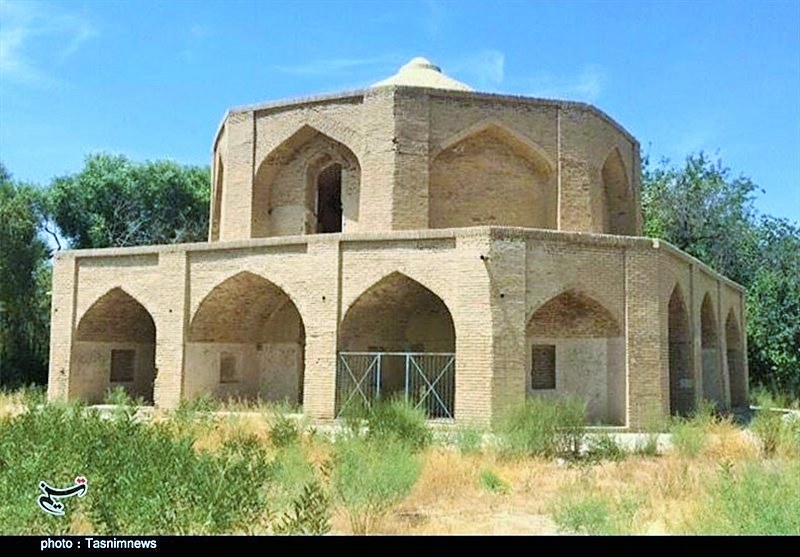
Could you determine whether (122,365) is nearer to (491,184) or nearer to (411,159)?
(411,159)

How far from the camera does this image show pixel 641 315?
55.0 ft

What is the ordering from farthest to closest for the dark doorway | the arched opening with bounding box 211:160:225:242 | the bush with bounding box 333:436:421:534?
the dark doorway < the arched opening with bounding box 211:160:225:242 < the bush with bounding box 333:436:421:534

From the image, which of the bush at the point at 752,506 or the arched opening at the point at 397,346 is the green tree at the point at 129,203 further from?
the bush at the point at 752,506

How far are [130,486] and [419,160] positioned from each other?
44.2 feet

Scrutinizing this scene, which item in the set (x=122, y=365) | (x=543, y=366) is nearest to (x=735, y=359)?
(x=543, y=366)

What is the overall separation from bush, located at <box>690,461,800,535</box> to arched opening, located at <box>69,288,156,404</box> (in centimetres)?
1495

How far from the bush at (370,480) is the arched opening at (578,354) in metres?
7.61

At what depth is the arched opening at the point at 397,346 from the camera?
56.1 ft

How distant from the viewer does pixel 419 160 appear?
19156 mm

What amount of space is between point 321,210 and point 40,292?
13.2 m

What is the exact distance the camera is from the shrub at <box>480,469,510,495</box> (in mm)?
9891

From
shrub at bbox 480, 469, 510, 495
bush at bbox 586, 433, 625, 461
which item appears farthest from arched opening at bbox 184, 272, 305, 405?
shrub at bbox 480, 469, 510, 495

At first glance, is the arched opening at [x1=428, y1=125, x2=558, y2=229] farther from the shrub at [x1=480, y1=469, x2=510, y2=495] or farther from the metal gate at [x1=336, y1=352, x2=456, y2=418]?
the shrub at [x1=480, y1=469, x2=510, y2=495]

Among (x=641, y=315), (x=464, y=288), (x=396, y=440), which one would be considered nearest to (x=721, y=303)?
(x=641, y=315)
